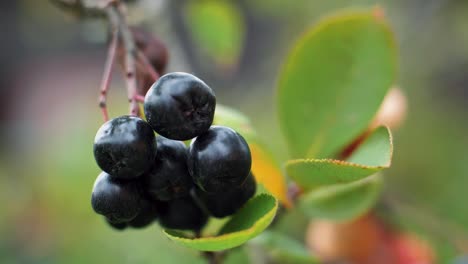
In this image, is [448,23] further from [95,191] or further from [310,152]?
[95,191]

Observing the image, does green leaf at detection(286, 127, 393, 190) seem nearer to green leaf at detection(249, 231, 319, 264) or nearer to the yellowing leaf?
the yellowing leaf

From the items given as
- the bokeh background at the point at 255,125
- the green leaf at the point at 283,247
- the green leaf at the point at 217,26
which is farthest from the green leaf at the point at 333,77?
the green leaf at the point at 217,26

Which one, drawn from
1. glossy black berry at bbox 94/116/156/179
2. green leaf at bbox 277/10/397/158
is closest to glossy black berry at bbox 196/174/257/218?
glossy black berry at bbox 94/116/156/179

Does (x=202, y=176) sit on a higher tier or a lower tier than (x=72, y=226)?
higher

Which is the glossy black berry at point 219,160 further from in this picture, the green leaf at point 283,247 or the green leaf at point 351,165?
the green leaf at point 283,247

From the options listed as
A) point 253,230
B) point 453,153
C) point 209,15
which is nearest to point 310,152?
point 253,230

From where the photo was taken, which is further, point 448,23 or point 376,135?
Answer: point 448,23

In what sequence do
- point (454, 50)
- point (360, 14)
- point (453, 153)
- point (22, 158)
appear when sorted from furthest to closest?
point (22, 158)
point (453, 153)
point (454, 50)
point (360, 14)

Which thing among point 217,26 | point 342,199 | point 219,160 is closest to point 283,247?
point 342,199
